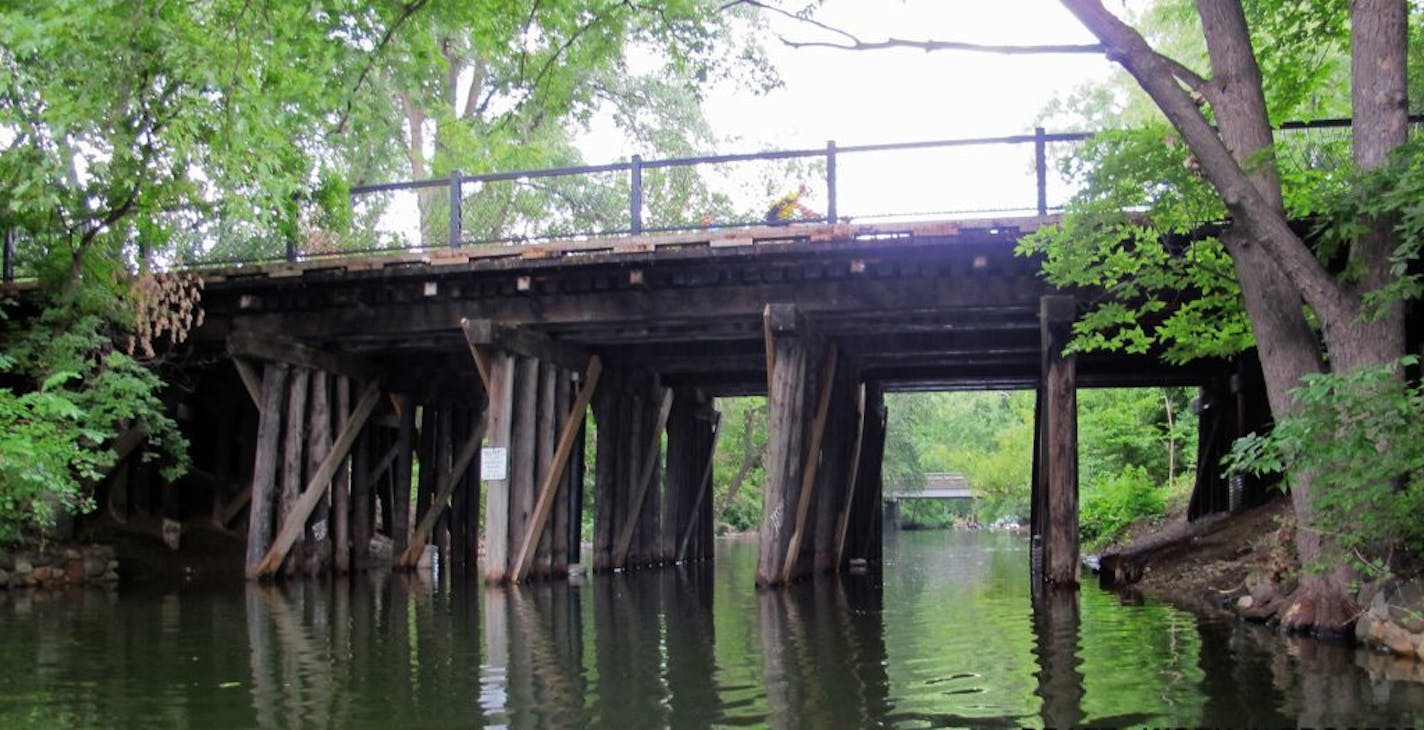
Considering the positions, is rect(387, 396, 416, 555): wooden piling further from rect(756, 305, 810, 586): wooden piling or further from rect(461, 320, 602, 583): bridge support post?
rect(756, 305, 810, 586): wooden piling

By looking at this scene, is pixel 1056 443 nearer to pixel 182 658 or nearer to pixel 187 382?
pixel 182 658

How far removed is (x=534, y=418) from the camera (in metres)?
15.1

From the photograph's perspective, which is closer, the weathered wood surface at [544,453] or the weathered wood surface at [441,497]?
the weathered wood surface at [544,453]

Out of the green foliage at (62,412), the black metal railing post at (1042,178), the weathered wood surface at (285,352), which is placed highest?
the black metal railing post at (1042,178)

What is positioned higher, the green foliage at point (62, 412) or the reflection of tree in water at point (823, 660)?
the green foliage at point (62, 412)

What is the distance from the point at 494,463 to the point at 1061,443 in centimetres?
586

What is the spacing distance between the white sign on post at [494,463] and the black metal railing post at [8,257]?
6.84 meters

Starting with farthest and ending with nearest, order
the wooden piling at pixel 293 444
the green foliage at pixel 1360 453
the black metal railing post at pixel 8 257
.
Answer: the black metal railing post at pixel 8 257
the wooden piling at pixel 293 444
the green foliage at pixel 1360 453

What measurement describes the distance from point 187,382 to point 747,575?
315 inches

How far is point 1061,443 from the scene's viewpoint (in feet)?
42.1

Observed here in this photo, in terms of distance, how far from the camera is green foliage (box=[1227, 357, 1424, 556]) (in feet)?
24.2

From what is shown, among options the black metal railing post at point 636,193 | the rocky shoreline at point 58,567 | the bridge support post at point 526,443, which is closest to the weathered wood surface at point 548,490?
the bridge support post at point 526,443

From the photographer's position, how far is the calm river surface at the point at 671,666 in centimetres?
571

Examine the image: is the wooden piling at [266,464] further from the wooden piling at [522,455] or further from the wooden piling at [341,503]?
the wooden piling at [522,455]
